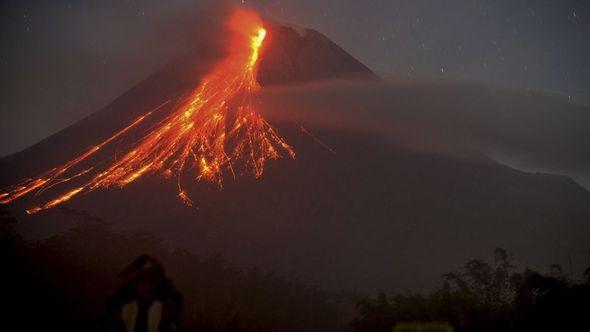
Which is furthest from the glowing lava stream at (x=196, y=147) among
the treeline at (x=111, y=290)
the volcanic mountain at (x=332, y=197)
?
the treeline at (x=111, y=290)

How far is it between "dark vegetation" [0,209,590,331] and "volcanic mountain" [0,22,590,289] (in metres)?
14.3

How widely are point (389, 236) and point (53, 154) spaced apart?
55307 mm

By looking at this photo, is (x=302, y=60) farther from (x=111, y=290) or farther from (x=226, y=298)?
(x=111, y=290)

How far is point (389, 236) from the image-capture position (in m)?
53.4

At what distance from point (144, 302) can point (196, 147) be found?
64.1 metres

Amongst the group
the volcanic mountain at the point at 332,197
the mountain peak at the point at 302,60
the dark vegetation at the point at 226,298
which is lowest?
the dark vegetation at the point at 226,298

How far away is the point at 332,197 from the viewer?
57.7m

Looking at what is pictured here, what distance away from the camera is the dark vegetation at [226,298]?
16.1ft

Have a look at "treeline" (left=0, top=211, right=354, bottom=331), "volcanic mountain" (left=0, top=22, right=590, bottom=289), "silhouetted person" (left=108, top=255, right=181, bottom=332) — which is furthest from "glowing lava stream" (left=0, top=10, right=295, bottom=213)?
"silhouetted person" (left=108, top=255, right=181, bottom=332)

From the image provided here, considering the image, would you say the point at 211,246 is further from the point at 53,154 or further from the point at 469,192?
the point at 469,192

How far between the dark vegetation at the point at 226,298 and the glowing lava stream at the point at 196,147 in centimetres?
2748

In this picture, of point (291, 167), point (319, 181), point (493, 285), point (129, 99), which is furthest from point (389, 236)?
point (129, 99)

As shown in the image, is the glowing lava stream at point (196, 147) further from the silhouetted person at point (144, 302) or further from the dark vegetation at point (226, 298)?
the silhouetted person at point (144, 302)

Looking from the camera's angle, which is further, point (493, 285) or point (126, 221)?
point (126, 221)
